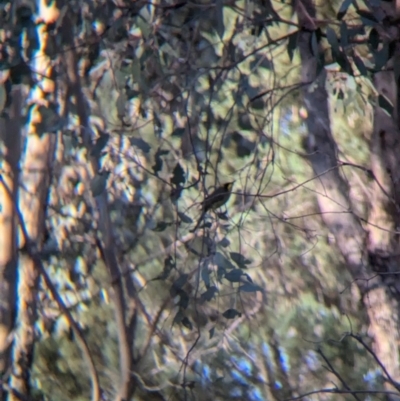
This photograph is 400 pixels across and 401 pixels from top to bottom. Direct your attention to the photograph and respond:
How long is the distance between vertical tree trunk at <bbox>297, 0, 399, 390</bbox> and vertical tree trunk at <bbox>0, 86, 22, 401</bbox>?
970 mm

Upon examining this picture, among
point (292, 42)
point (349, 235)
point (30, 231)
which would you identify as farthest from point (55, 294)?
point (292, 42)

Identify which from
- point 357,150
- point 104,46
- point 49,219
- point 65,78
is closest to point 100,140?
point 104,46

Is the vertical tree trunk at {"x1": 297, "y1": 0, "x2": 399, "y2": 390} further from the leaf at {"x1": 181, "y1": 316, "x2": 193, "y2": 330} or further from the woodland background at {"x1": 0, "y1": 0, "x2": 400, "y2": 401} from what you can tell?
the leaf at {"x1": 181, "y1": 316, "x2": 193, "y2": 330}

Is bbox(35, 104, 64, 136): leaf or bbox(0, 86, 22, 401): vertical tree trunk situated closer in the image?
bbox(35, 104, 64, 136): leaf

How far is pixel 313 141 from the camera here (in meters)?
2.50

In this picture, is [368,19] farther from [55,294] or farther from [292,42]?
[55,294]

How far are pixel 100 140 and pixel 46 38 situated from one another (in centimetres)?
50

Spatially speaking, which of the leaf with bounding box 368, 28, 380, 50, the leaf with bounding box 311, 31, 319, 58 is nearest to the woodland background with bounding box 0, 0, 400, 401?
the leaf with bounding box 368, 28, 380, 50

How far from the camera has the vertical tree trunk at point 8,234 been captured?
255cm

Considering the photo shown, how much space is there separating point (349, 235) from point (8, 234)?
112cm

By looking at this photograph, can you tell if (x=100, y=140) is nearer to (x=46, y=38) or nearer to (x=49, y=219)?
(x=46, y=38)

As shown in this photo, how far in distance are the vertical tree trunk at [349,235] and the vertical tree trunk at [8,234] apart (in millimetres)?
970

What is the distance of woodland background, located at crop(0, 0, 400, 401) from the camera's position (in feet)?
7.13

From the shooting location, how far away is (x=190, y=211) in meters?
2.66
